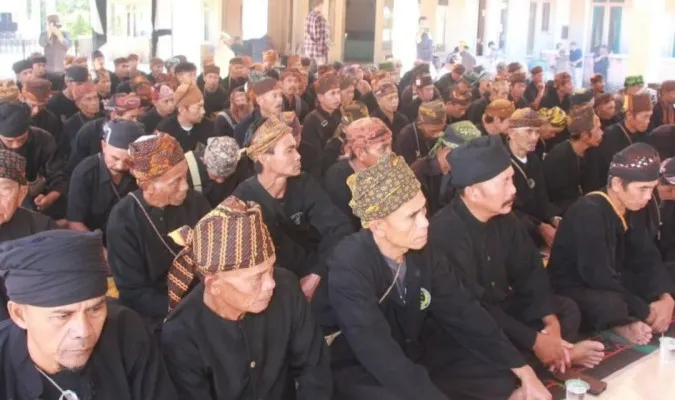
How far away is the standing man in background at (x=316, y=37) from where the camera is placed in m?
11.8

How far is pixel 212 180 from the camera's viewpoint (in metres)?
4.69

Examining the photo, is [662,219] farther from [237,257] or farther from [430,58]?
[430,58]

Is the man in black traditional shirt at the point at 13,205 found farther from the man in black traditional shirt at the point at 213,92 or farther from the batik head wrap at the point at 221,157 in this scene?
the man in black traditional shirt at the point at 213,92

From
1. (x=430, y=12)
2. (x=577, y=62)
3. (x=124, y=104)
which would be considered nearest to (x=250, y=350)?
(x=124, y=104)

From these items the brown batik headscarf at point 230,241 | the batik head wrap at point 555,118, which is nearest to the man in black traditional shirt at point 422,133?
the batik head wrap at point 555,118

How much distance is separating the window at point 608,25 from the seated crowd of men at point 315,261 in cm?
1479

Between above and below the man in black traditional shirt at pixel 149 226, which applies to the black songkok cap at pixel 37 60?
above

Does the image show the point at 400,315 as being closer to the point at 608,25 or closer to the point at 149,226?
the point at 149,226

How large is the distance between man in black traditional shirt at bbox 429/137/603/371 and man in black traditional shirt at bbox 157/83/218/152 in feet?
9.92

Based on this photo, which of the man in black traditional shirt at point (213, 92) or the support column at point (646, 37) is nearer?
the man in black traditional shirt at point (213, 92)

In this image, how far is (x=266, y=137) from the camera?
4.02 metres

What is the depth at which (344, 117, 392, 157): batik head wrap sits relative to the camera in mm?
4668

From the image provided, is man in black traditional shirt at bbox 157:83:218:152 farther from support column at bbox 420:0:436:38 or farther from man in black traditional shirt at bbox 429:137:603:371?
support column at bbox 420:0:436:38

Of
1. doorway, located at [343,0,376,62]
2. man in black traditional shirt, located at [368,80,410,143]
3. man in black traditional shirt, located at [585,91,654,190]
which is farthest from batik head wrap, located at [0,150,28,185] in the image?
doorway, located at [343,0,376,62]
